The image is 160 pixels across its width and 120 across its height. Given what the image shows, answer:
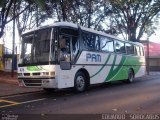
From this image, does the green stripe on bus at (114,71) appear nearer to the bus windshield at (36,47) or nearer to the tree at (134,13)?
the bus windshield at (36,47)

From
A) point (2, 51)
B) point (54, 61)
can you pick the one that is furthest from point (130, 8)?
point (54, 61)

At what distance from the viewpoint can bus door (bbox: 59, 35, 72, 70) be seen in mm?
13523

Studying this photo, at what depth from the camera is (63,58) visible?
13719 mm

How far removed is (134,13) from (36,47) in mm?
18873

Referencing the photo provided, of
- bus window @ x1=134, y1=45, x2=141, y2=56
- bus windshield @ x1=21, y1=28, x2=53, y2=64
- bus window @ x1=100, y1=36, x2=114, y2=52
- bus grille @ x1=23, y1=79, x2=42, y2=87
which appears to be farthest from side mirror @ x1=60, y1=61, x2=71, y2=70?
bus window @ x1=134, y1=45, x2=141, y2=56

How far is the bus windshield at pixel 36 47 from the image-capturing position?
1362 cm

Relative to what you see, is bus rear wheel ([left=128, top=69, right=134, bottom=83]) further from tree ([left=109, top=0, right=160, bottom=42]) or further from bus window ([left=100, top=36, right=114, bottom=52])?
tree ([left=109, top=0, right=160, bottom=42])

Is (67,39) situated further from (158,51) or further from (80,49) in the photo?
(158,51)

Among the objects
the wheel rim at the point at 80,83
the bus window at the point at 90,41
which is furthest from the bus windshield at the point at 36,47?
the bus window at the point at 90,41

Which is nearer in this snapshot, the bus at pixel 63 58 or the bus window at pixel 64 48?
the bus at pixel 63 58

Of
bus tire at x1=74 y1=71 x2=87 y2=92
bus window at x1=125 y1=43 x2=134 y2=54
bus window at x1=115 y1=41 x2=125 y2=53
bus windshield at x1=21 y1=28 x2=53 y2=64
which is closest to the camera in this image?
bus windshield at x1=21 y1=28 x2=53 y2=64

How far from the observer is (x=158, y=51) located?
55.8 metres

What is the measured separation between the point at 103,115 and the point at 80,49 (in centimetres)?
667

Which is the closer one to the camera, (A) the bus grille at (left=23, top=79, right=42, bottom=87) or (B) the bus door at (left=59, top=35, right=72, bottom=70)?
(B) the bus door at (left=59, top=35, right=72, bottom=70)
